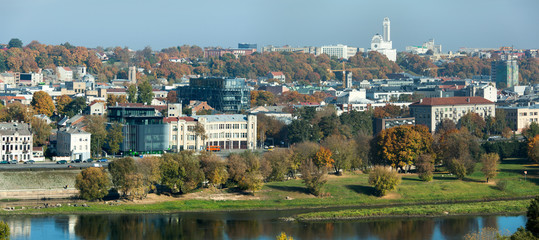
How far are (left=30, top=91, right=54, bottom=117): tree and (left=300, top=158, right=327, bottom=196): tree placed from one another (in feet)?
102

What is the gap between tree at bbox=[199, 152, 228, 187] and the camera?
1705 inches

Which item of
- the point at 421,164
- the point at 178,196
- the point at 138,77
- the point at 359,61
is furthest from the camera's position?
the point at 359,61

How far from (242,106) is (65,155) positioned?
2779 cm

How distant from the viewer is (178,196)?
42.6 m

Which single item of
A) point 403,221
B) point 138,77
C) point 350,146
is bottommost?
point 403,221

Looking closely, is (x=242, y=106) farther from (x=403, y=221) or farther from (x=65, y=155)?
(x=403, y=221)

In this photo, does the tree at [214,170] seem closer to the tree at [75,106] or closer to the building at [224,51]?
the tree at [75,106]

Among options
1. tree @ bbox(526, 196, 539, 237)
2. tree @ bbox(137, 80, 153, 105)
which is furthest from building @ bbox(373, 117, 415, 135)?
tree @ bbox(526, 196, 539, 237)

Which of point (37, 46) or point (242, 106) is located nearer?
point (242, 106)

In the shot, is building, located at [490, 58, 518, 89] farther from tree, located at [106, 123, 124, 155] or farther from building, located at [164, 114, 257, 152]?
tree, located at [106, 123, 124, 155]

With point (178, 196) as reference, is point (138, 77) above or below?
above

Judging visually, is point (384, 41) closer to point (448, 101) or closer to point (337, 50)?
point (337, 50)

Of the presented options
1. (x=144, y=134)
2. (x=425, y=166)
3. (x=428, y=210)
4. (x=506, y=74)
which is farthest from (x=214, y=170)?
(x=506, y=74)

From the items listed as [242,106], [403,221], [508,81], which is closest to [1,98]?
[242,106]
